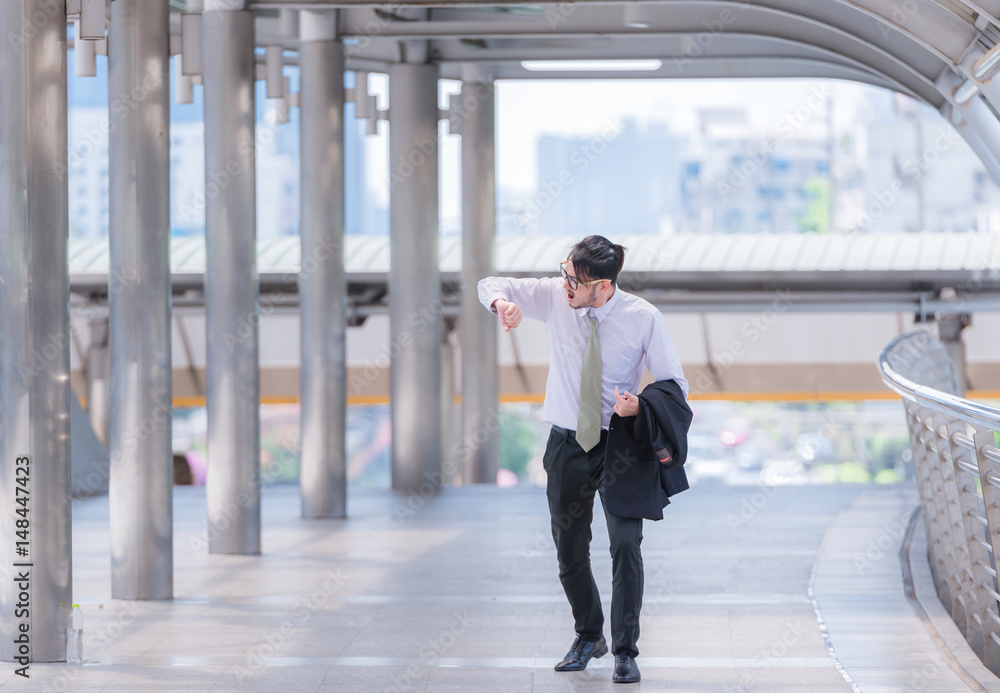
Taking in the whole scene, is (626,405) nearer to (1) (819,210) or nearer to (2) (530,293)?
(2) (530,293)

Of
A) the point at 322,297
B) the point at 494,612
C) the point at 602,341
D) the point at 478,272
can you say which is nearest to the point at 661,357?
the point at 602,341

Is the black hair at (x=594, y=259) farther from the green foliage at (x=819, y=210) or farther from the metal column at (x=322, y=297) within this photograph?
the green foliage at (x=819, y=210)

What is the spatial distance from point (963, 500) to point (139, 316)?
440 cm

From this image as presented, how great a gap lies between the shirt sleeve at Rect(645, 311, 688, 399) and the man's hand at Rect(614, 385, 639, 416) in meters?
0.24

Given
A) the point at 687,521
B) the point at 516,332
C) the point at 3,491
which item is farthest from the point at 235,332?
the point at 516,332

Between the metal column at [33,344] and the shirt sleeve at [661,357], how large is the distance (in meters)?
2.57

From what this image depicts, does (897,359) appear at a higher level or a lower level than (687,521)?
higher

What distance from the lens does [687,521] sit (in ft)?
29.0

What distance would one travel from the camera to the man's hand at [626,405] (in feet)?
Answer: 12.8

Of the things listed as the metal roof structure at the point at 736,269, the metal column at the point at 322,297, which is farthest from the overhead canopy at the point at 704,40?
the metal roof structure at the point at 736,269

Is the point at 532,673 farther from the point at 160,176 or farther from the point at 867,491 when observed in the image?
the point at 867,491

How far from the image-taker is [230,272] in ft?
25.5

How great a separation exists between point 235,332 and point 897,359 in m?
4.75

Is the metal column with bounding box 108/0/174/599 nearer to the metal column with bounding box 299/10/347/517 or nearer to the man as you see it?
the man
